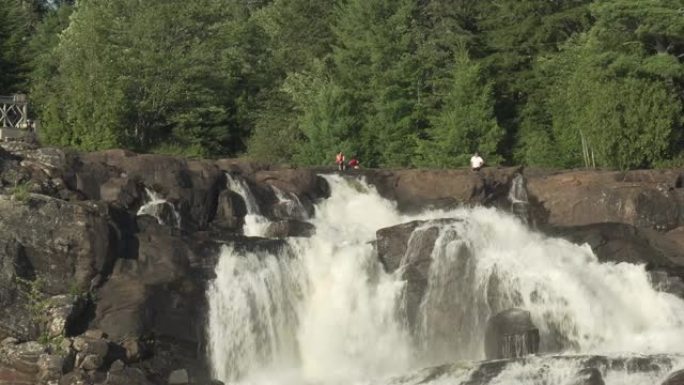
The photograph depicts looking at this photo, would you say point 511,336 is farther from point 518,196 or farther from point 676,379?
point 518,196

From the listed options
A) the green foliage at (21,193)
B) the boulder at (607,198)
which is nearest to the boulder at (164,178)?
the green foliage at (21,193)

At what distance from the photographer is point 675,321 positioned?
32.1 m

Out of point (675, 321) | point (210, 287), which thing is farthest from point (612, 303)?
point (210, 287)

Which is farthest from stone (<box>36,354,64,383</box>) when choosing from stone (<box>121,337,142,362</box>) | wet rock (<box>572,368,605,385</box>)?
wet rock (<box>572,368,605,385</box>)

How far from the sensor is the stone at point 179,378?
94.9 ft

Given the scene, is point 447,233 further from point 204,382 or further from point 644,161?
point 644,161

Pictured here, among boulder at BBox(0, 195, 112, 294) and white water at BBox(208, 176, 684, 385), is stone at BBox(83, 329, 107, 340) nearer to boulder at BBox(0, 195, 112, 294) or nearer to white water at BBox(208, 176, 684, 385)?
boulder at BBox(0, 195, 112, 294)

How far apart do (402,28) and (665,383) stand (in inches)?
1392

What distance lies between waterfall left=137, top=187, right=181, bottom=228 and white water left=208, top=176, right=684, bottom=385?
139 inches

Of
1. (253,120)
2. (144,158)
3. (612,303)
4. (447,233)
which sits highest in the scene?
(253,120)

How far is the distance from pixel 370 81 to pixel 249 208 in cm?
2186

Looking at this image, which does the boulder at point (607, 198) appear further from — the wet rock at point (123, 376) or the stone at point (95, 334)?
the stone at point (95, 334)

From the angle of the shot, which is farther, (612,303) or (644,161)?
(644,161)

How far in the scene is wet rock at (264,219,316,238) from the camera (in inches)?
1357
